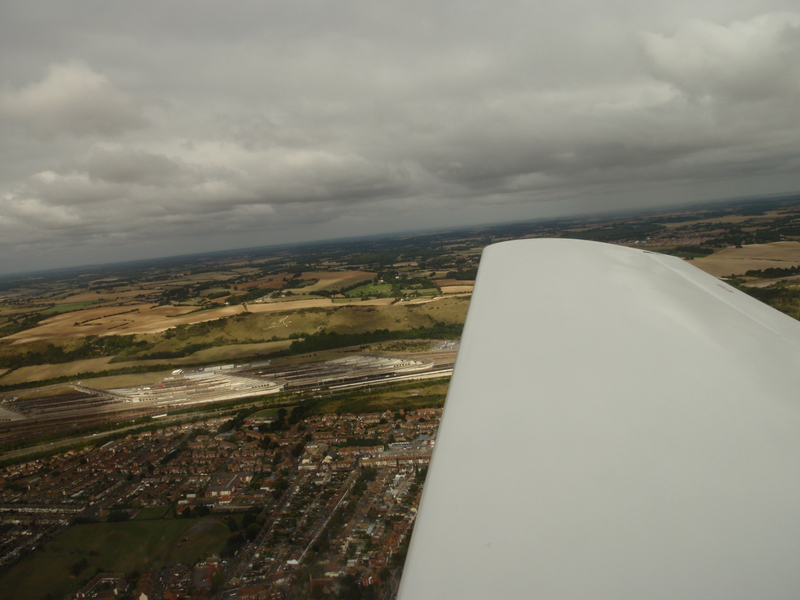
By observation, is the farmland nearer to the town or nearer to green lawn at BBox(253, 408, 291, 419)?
green lawn at BBox(253, 408, 291, 419)

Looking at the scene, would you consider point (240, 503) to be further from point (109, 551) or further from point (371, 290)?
point (371, 290)

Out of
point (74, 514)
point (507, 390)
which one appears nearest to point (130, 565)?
point (74, 514)

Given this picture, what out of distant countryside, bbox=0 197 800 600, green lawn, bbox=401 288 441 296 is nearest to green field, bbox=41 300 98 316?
A: distant countryside, bbox=0 197 800 600

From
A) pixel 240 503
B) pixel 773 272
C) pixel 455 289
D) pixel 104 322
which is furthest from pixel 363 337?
pixel 104 322

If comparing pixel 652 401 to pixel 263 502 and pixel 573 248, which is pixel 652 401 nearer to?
pixel 573 248

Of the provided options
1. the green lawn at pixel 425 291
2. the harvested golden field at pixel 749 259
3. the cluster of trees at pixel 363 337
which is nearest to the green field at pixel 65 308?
the cluster of trees at pixel 363 337
